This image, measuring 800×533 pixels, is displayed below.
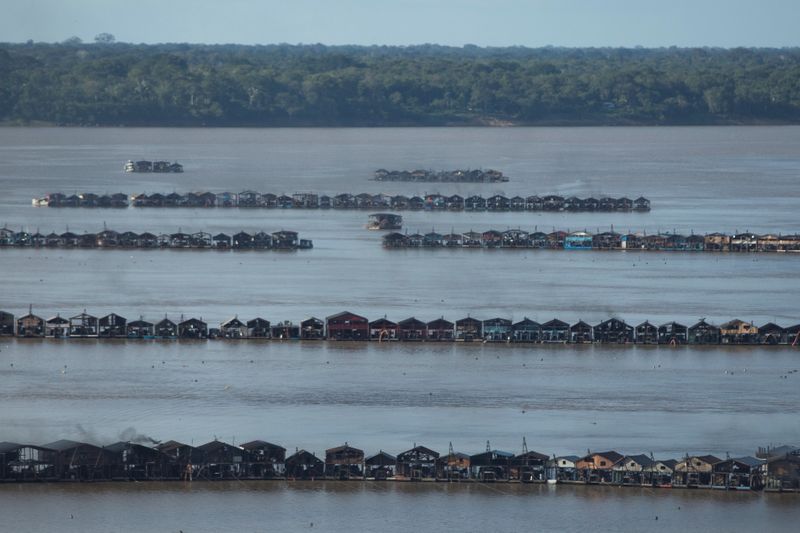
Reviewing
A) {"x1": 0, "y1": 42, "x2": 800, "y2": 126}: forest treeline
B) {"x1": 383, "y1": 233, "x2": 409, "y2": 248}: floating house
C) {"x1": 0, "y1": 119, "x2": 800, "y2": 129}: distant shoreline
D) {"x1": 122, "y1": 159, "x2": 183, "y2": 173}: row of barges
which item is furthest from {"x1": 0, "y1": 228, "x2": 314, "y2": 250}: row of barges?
{"x1": 0, "y1": 119, "x2": 800, "y2": 129}: distant shoreline

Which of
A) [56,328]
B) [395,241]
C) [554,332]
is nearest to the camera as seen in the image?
[554,332]

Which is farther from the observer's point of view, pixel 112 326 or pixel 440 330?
pixel 112 326

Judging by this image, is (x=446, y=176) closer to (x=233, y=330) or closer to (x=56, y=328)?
(x=233, y=330)

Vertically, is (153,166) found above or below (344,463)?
above

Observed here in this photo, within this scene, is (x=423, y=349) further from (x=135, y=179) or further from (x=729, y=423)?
(x=135, y=179)

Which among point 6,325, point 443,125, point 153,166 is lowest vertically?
point 6,325

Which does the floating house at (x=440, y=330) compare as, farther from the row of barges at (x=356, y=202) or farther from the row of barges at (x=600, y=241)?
the row of barges at (x=356, y=202)

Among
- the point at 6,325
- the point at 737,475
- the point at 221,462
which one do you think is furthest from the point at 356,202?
the point at 737,475
